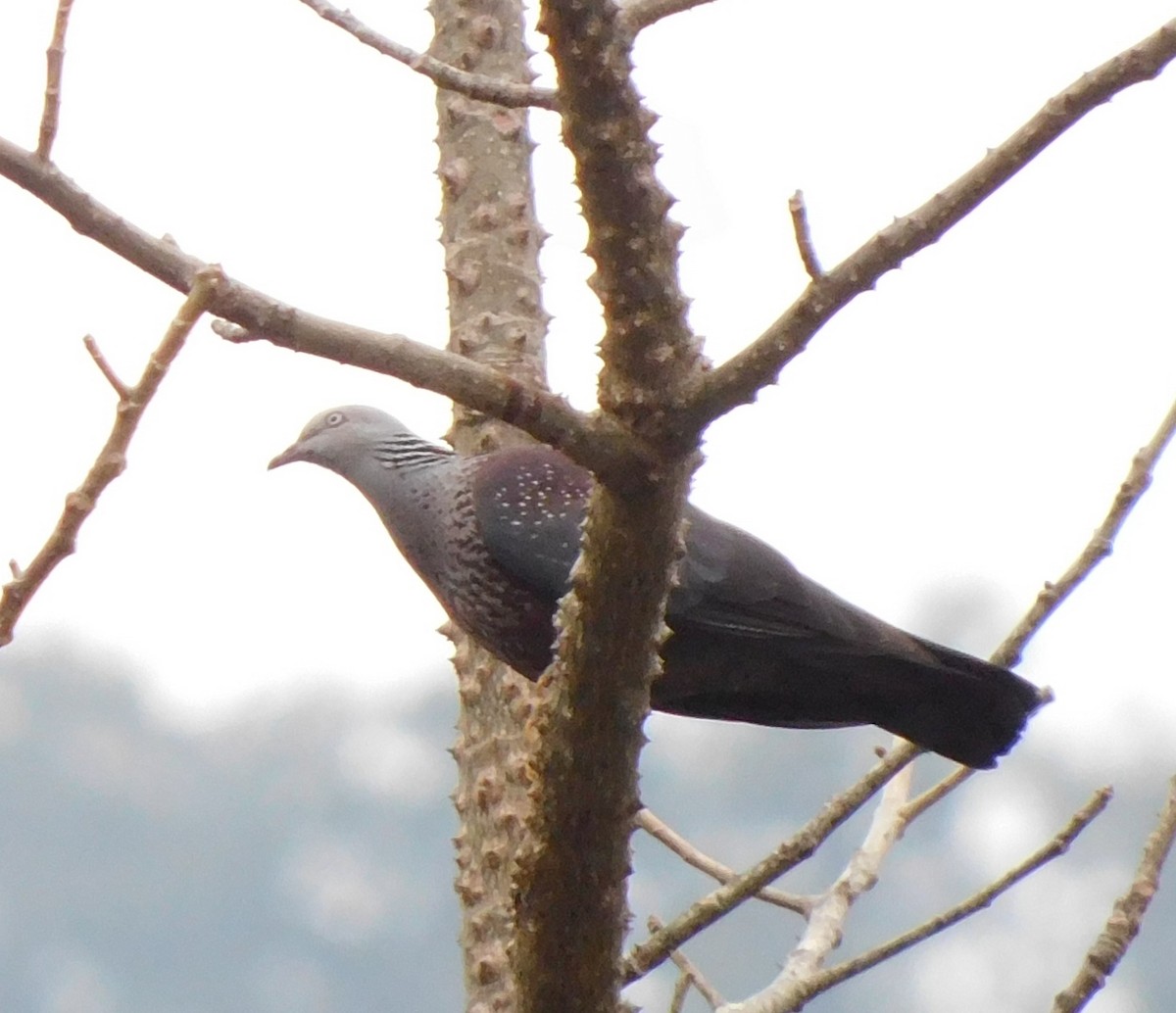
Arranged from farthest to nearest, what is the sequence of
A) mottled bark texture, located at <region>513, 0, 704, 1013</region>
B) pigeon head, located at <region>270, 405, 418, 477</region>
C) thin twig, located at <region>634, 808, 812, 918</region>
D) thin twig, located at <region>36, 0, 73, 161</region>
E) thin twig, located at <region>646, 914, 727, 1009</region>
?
pigeon head, located at <region>270, 405, 418, 477</region> < thin twig, located at <region>634, 808, 812, 918</region> < thin twig, located at <region>646, 914, 727, 1009</region> < mottled bark texture, located at <region>513, 0, 704, 1013</region> < thin twig, located at <region>36, 0, 73, 161</region>

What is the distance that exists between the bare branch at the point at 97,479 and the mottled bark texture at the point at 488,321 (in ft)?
7.59

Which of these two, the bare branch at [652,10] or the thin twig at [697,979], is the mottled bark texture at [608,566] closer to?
the bare branch at [652,10]

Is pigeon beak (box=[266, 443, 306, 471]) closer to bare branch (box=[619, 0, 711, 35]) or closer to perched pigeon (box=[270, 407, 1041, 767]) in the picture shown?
perched pigeon (box=[270, 407, 1041, 767])

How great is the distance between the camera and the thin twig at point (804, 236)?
6.47 ft

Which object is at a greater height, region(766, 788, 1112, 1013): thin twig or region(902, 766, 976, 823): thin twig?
region(902, 766, 976, 823): thin twig

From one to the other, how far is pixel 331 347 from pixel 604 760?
794 millimetres

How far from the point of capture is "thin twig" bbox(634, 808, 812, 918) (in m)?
3.61

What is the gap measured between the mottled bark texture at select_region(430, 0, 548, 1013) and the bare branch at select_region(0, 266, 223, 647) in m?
2.31

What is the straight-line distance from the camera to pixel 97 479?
54.9 inches

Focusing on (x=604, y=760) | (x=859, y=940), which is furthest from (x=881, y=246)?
(x=859, y=940)

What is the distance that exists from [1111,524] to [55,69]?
2.10 metres

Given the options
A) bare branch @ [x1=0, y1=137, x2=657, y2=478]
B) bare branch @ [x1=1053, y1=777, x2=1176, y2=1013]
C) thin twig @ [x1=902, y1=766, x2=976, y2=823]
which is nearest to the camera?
bare branch @ [x1=0, y1=137, x2=657, y2=478]

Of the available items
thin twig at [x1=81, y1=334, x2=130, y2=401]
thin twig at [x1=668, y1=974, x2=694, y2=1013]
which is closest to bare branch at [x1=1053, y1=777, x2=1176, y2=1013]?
thin twig at [x1=668, y1=974, x2=694, y2=1013]

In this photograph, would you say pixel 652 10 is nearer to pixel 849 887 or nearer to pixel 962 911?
pixel 962 911
